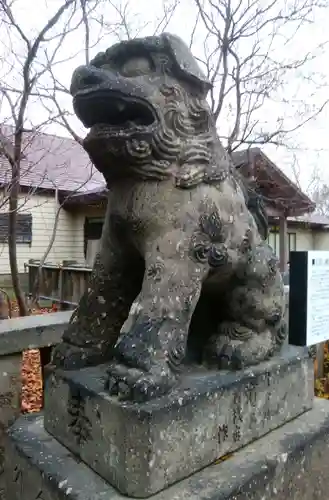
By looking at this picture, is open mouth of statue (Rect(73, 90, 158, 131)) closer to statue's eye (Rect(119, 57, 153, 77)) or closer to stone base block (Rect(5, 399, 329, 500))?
statue's eye (Rect(119, 57, 153, 77))

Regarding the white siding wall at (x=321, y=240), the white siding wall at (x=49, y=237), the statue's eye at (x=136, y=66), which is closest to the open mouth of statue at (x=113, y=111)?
the statue's eye at (x=136, y=66)

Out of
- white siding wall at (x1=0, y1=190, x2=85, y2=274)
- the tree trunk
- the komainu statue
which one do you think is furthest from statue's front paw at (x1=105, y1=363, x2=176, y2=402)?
white siding wall at (x1=0, y1=190, x2=85, y2=274)

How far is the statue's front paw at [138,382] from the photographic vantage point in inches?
40.2

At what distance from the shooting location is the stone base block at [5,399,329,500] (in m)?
1.07

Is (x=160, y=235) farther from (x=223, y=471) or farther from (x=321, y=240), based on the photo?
(x=321, y=240)

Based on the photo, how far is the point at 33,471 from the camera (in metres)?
1.19

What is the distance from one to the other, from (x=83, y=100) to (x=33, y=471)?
1016 mm

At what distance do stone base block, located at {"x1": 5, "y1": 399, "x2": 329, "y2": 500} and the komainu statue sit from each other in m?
0.24

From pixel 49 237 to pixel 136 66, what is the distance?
8.48m

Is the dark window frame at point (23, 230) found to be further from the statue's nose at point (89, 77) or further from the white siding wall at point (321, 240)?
the white siding wall at point (321, 240)

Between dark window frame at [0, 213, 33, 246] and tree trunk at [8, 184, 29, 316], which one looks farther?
dark window frame at [0, 213, 33, 246]

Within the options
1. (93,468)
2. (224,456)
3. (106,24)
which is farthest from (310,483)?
(106,24)

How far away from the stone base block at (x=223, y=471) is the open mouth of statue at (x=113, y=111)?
911 millimetres

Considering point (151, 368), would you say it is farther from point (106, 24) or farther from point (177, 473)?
point (106, 24)
